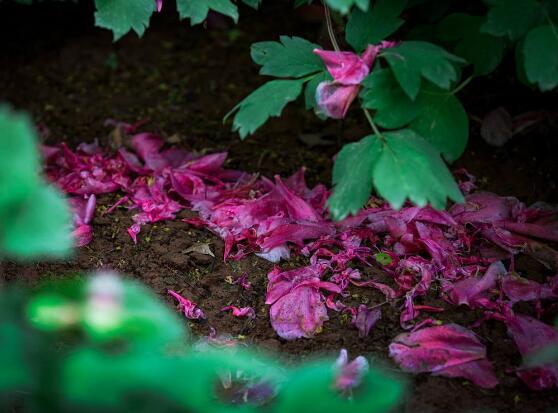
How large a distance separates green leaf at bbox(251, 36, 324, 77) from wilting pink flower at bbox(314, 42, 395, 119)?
128mm

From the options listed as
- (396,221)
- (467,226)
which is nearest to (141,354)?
(396,221)

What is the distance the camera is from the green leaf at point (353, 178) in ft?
5.06

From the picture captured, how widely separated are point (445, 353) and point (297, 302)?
387 mm

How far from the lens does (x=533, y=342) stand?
1.71 m

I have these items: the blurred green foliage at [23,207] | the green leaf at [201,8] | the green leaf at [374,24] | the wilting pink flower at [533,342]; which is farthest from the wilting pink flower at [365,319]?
the blurred green foliage at [23,207]

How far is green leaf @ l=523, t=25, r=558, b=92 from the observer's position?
5.43 feet

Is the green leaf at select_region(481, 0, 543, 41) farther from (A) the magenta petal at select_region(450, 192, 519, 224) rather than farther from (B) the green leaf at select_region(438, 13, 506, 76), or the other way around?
(A) the magenta petal at select_region(450, 192, 519, 224)

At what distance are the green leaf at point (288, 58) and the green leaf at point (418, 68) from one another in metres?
0.25

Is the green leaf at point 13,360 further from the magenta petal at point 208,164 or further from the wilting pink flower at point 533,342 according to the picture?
the magenta petal at point 208,164

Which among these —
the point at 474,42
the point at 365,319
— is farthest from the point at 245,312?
the point at 474,42

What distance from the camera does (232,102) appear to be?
3.00m

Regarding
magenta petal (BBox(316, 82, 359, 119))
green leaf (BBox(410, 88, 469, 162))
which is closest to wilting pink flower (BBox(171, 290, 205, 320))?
magenta petal (BBox(316, 82, 359, 119))

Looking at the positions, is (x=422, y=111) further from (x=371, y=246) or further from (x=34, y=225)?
(x=34, y=225)

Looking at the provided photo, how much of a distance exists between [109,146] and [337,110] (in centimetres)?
124
